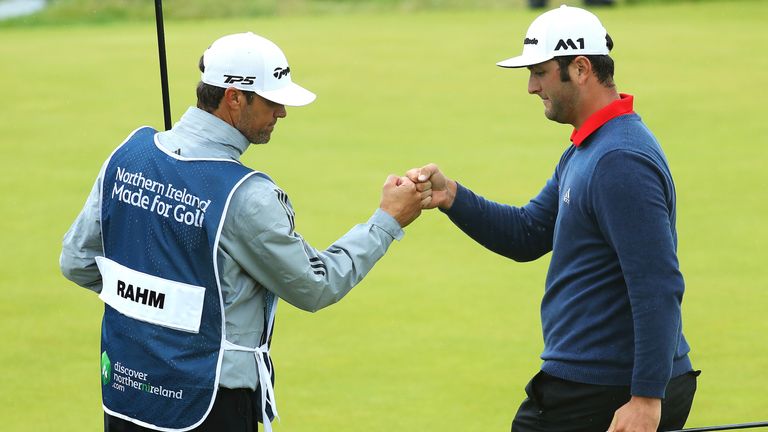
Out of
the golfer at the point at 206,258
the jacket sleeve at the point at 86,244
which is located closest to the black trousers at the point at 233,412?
the golfer at the point at 206,258

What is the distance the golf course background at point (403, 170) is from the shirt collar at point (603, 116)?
213cm

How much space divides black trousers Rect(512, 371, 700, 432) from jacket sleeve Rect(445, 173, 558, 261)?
50 cm

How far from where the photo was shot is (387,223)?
310 cm

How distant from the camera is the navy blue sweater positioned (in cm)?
271

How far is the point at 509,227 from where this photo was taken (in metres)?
3.48

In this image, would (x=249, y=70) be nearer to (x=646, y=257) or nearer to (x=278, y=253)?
(x=278, y=253)

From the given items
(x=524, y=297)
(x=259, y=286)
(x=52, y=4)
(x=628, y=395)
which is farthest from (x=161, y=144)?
(x=52, y=4)

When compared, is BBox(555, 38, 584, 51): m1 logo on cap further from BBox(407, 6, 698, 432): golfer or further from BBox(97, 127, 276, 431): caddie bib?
BBox(97, 127, 276, 431): caddie bib

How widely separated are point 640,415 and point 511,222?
857 millimetres

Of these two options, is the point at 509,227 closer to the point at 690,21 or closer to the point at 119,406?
the point at 119,406

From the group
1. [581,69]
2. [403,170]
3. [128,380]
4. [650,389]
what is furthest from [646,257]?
[403,170]

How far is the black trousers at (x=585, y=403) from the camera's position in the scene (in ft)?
9.70

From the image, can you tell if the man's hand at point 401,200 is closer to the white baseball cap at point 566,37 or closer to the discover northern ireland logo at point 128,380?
the white baseball cap at point 566,37

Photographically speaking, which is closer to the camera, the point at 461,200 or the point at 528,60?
the point at 528,60
